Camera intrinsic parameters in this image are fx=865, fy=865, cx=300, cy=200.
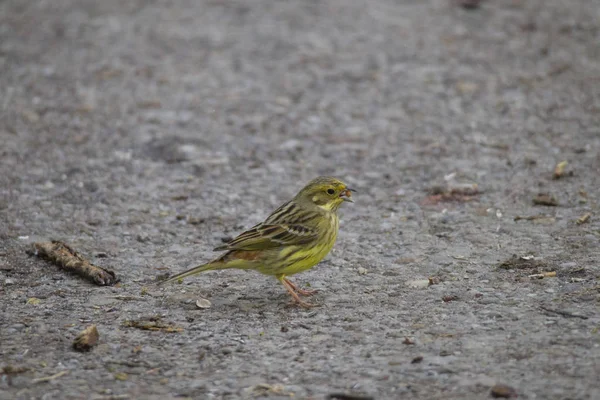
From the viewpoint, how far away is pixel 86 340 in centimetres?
494

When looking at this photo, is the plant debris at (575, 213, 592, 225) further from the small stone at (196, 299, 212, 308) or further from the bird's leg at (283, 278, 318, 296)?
the small stone at (196, 299, 212, 308)

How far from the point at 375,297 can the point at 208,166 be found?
119 inches

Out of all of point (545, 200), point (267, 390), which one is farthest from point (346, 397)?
point (545, 200)

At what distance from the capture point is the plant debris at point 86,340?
4941 mm

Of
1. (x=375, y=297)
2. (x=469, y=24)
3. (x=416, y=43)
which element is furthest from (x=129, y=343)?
(x=469, y=24)

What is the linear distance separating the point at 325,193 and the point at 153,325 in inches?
62.1

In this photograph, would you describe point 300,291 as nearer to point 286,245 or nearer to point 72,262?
point 286,245

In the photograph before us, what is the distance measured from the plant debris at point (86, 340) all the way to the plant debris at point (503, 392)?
2255 mm

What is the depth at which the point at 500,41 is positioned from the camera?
1102cm

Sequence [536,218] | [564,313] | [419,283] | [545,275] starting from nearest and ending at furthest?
1. [564,313]
2. [545,275]
3. [419,283]
4. [536,218]

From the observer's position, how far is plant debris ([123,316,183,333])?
17.3ft

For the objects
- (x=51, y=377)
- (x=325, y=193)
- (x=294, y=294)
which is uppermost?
(x=325, y=193)

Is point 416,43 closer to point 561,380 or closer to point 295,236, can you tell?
point 295,236

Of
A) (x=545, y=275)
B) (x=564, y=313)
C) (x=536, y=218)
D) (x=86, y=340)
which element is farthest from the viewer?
(x=536, y=218)
